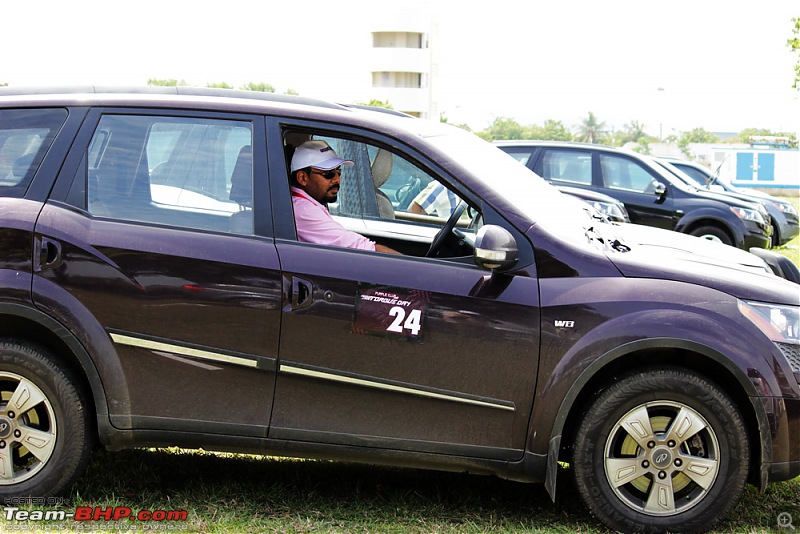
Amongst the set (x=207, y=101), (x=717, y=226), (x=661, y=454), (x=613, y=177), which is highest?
(x=207, y=101)

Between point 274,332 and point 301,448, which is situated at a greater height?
point 274,332

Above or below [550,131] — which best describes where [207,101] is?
below

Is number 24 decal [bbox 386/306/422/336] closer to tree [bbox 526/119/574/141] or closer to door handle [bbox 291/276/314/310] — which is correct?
door handle [bbox 291/276/314/310]

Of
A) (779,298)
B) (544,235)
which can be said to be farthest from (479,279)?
(779,298)

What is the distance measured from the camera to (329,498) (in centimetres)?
406

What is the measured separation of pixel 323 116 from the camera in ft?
12.5

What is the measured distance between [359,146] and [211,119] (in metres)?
1.24

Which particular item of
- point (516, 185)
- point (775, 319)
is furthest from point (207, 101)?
point (775, 319)

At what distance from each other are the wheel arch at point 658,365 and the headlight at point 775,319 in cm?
22

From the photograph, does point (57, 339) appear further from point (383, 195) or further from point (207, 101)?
point (383, 195)

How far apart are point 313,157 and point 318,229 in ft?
1.58

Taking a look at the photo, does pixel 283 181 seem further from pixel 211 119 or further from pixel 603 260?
pixel 603 260

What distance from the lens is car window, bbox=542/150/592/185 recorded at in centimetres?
1224

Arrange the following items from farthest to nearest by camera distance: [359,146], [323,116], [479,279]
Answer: [359,146] < [323,116] < [479,279]
